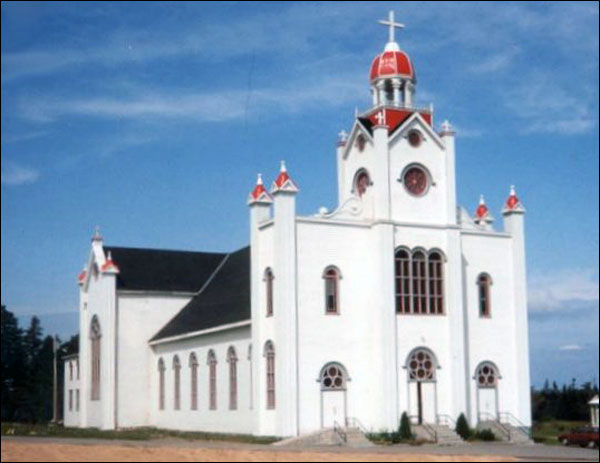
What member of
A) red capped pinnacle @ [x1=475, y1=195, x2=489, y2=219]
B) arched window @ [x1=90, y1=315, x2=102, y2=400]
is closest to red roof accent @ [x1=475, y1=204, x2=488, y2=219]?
red capped pinnacle @ [x1=475, y1=195, x2=489, y2=219]

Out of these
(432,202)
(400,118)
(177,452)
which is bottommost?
(177,452)

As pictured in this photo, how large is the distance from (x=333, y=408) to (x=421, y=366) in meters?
4.85

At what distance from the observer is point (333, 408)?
48.1 meters

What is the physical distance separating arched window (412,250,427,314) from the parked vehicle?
29.4ft

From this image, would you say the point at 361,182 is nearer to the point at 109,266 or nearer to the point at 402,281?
the point at 402,281

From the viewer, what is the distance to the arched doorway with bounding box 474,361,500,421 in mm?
51281

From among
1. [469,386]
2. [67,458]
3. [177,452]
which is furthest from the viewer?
[469,386]

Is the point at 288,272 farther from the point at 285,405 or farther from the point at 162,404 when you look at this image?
the point at 162,404

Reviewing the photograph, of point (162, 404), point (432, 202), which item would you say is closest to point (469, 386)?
point (432, 202)

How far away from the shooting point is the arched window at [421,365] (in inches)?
1949

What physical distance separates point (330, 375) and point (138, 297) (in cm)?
2083

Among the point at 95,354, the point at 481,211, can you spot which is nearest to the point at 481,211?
the point at 481,211

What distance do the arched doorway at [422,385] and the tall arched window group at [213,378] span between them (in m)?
6.41

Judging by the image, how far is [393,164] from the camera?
51.1 metres
